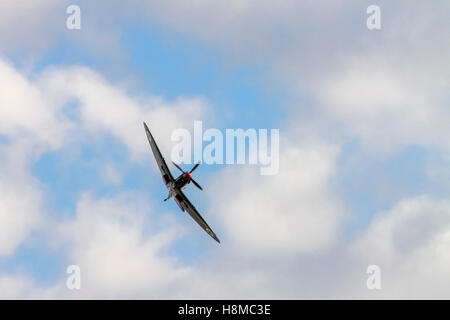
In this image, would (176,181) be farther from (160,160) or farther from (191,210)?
(191,210)

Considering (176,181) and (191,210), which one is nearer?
(176,181)

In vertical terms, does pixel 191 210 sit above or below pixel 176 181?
below

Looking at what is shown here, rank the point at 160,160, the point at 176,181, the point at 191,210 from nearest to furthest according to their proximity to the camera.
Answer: the point at 176,181
the point at 160,160
the point at 191,210

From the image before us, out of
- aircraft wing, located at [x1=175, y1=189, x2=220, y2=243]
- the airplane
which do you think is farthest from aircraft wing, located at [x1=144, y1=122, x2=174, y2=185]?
aircraft wing, located at [x1=175, y1=189, x2=220, y2=243]

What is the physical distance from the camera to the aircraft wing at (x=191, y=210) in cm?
12288

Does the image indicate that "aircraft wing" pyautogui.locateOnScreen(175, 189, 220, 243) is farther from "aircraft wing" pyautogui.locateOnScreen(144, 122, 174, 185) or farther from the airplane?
"aircraft wing" pyautogui.locateOnScreen(144, 122, 174, 185)

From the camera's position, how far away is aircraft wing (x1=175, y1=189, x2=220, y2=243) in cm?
12288

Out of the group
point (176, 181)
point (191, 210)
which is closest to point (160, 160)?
point (176, 181)

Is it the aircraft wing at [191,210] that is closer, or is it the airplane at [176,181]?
the airplane at [176,181]

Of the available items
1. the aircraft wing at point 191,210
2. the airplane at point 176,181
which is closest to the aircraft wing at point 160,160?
the airplane at point 176,181

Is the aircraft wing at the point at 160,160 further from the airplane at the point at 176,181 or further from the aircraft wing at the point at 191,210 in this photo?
the aircraft wing at the point at 191,210

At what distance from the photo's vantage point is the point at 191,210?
132250mm
